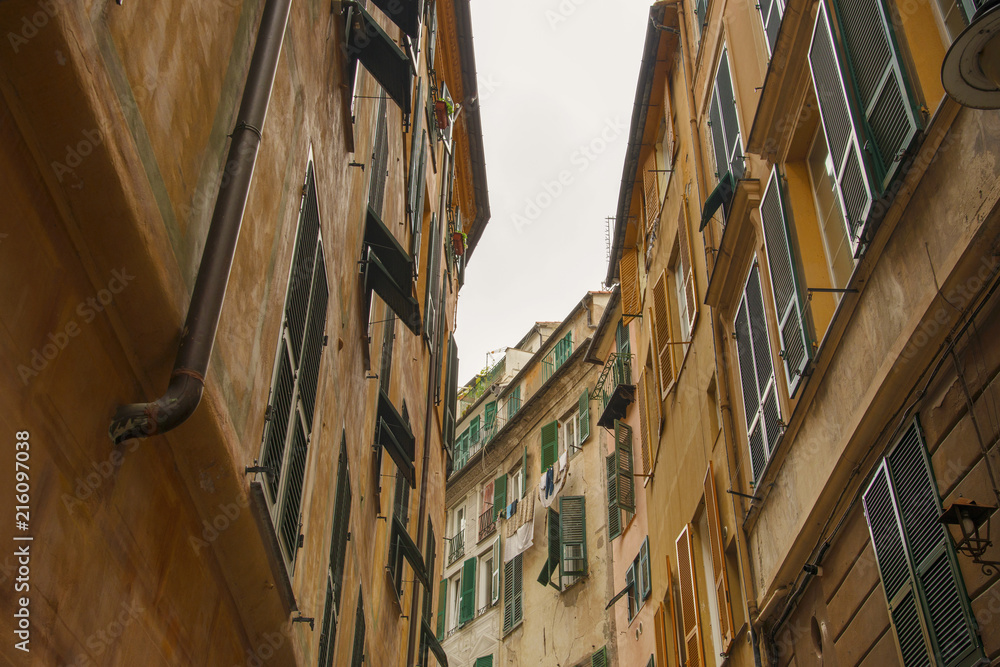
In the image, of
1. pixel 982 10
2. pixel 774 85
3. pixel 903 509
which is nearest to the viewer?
pixel 982 10

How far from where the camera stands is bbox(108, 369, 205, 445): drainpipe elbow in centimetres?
336

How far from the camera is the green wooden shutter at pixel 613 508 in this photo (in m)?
20.1

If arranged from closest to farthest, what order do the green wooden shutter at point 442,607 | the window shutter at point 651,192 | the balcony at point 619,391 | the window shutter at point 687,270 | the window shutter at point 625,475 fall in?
the window shutter at point 687,270
the window shutter at point 651,192
the window shutter at point 625,475
the balcony at point 619,391
the green wooden shutter at point 442,607

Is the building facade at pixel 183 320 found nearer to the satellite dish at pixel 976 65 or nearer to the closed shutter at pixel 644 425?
the satellite dish at pixel 976 65

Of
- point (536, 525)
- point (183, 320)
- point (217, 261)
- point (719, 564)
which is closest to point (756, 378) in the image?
point (719, 564)

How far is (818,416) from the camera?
7523 millimetres

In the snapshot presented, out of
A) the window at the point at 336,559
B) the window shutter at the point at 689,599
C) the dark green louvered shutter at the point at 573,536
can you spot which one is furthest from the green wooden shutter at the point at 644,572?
the window at the point at 336,559

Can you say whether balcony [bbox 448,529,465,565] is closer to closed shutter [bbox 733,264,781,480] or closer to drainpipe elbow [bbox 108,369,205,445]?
closed shutter [bbox 733,264,781,480]

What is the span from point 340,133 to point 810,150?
14.0 ft

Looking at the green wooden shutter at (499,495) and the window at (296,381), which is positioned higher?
the green wooden shutter at (499,495)


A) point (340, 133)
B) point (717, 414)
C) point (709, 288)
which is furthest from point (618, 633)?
point (340, 133)

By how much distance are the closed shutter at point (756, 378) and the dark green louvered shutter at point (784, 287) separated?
20.9 inches

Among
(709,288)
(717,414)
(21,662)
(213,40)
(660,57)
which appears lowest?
(21,662)

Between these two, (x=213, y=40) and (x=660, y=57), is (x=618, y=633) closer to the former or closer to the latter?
(x=660, y=57)
